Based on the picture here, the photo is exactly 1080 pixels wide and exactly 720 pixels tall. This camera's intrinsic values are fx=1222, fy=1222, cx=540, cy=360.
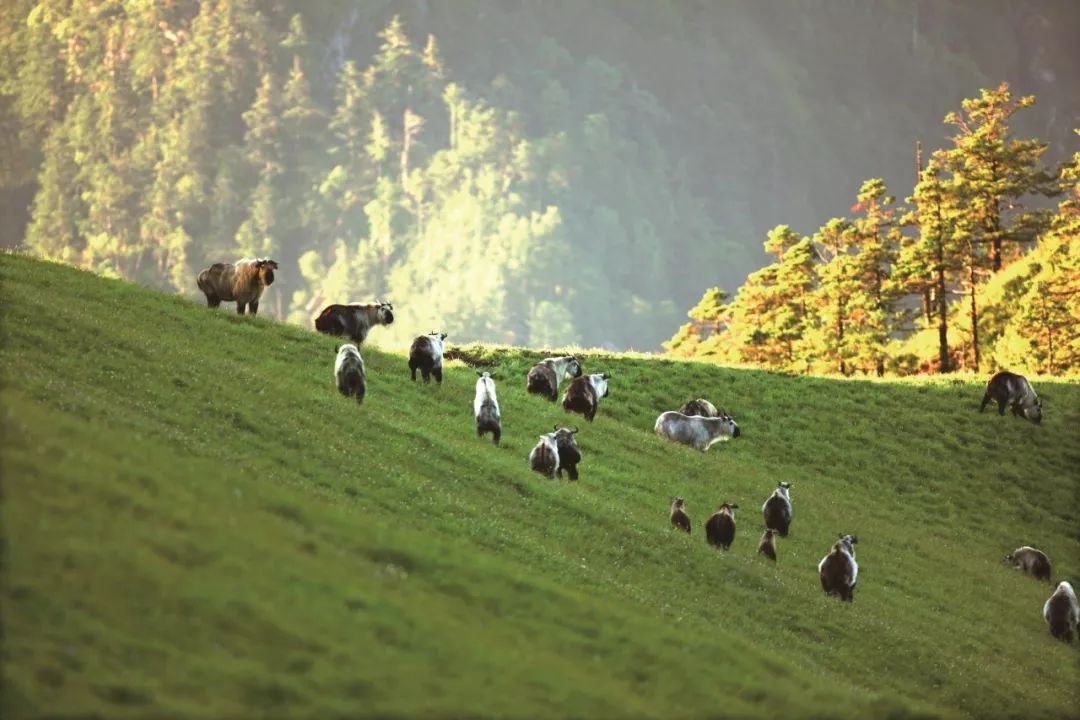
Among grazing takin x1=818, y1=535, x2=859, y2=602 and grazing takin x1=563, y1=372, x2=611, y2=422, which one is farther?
grazing takin x1=563, y1=372, x2=611, y2=422

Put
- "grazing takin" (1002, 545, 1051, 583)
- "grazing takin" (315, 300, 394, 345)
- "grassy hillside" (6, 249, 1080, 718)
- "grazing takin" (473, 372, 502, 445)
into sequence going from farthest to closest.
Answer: "grazing takin" (1002, 545, 1051, 583)
"grazing takin" (315, 300, 394, 345)
"grazing takin" (473, 372, 502, 445)
"grassy hillside" (6, 249, 1080, 718)

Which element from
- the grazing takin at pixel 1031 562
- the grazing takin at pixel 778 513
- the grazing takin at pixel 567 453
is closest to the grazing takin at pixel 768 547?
the grazing takin at pixel 778 513

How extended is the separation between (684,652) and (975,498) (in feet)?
112

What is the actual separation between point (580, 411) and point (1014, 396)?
79.9ft

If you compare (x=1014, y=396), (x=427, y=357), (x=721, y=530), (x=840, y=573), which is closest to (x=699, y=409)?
(x=427, y=357)

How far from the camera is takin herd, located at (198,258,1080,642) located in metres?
31.5

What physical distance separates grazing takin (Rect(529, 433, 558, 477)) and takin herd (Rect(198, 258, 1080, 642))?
3cm

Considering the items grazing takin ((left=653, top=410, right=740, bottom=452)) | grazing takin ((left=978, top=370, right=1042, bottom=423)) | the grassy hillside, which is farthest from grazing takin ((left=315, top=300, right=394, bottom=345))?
grazing takin ((left=978, top=370, right=1042, bottom=423))

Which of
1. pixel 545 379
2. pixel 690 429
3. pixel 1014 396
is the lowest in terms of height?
pixel 690 429

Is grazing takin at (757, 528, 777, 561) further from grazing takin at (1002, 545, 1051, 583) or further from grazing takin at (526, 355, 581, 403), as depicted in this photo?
grazing takin at (1002, 545, 1051, 583)

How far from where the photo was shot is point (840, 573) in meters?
30.3

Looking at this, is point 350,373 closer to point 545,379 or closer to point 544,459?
point 544,459

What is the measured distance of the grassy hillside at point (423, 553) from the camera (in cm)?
1361

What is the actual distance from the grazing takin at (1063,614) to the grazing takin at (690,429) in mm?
14183
